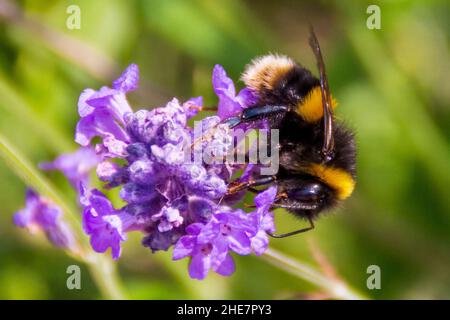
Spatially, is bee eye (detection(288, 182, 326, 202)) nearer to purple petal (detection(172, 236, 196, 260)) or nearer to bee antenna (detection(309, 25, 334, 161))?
bee antenna (detection(309, 25, 334, 161))

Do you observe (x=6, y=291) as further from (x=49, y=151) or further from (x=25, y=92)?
(x=25, y=92)

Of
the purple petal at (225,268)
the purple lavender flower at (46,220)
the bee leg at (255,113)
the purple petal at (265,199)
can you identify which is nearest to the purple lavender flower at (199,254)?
the purple petal at (225,268)

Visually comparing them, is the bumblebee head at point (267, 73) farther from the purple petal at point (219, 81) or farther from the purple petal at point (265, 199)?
the purple petal at point (265, 199)

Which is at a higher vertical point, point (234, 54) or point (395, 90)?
point (234, 54)

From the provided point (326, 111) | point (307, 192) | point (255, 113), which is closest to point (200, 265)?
point (307, 192)

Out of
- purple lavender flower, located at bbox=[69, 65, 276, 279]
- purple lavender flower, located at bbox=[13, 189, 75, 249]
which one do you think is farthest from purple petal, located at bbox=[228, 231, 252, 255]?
purple lavender flower, located at bbox=[13, 189, 75, 249]

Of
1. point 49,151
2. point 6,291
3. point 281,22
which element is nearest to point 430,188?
point 281,22

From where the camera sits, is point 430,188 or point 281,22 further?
point 281,22
